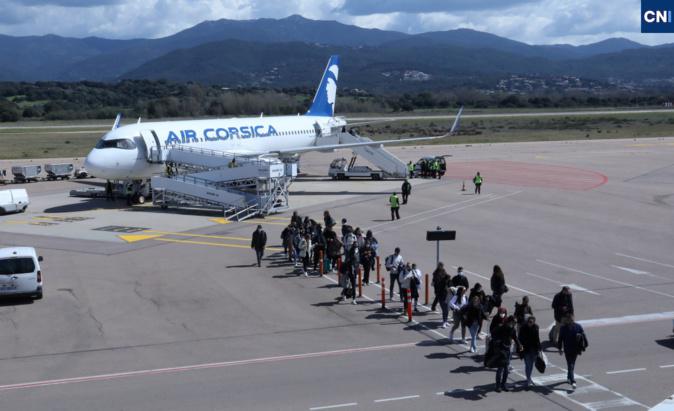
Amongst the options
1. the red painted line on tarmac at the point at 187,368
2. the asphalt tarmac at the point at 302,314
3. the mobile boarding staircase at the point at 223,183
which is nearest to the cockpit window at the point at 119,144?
the mobile boarding staircase at the point at 223,183

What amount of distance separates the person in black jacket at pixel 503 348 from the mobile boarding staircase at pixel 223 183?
2418 cm

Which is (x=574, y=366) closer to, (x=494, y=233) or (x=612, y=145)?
(x=494, y=233)

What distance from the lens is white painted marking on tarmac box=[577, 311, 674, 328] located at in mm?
19953

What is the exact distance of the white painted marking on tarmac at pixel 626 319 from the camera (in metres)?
20.0

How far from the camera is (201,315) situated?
21391 millimetres

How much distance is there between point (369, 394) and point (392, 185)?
1461 inches

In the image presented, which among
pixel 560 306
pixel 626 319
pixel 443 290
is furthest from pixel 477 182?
pixel 560 306

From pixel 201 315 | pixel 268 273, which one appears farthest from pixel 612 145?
pixel 201 315

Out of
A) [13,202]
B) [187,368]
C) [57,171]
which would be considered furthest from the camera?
[57,171]

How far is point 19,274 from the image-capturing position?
73.2 feet

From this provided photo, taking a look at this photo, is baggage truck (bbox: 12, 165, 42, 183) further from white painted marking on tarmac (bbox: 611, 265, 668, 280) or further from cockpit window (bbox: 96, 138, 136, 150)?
white painted marking on tarmac (bbox: 611, 265, 668, 280)

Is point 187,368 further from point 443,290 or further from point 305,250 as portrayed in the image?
point 305,250

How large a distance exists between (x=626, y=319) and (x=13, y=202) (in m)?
31.1

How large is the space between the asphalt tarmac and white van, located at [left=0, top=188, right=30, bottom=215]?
1.44 m
